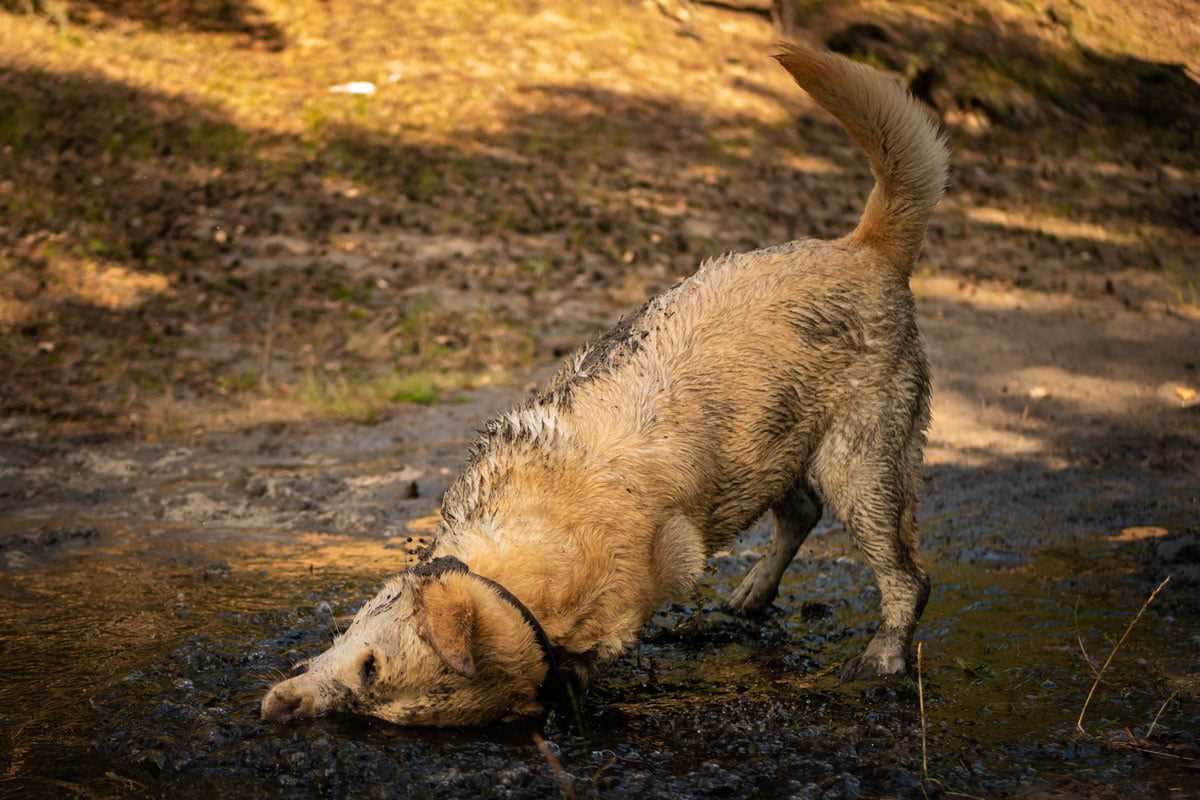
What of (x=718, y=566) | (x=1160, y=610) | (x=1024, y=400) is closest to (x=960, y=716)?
(x=1160, y=610)

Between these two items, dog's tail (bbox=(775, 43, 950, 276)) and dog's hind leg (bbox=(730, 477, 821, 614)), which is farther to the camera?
dog's hind leg (bbox=(730, 477, 821, 614))

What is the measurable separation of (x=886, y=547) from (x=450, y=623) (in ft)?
7.11

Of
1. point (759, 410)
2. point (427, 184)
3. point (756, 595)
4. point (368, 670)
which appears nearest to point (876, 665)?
point (756, 595)

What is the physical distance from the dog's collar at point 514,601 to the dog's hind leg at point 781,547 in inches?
76.4

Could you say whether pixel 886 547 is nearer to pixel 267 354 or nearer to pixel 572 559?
pixel 572 559

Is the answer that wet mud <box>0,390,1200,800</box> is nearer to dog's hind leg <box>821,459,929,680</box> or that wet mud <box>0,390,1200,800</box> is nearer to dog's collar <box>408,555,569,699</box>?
dog's hind leg <box>821,459,929,680</box>

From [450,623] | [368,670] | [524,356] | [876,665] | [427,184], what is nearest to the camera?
[450,623]

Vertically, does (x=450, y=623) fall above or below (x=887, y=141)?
below

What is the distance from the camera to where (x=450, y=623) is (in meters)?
3.83

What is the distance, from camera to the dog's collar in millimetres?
3943

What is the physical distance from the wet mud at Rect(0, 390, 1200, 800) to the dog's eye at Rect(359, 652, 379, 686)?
202mm

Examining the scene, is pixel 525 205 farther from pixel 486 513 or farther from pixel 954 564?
pixel 486 513

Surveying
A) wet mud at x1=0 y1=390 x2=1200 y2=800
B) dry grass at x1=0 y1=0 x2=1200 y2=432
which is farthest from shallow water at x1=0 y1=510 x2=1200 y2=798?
dry grass at x1=0 y1=0 x2=1200 y2=432

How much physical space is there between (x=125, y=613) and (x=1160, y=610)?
194 inches
